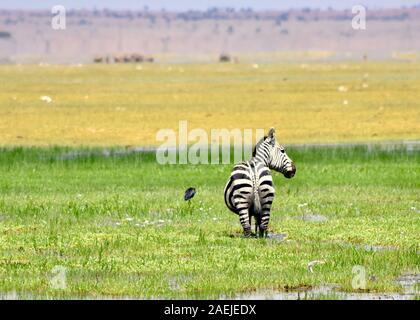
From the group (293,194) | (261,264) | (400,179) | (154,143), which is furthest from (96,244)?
(154,143)

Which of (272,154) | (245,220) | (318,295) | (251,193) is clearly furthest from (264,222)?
(318,295)

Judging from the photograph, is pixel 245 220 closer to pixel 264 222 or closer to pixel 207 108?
pixel 264 222

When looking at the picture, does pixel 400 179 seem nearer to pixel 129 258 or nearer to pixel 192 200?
pixel 192 200

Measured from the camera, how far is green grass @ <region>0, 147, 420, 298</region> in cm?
1542

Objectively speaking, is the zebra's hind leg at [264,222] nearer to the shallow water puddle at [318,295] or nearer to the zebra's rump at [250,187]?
the zebra's rump at [250,187]

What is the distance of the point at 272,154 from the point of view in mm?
19312

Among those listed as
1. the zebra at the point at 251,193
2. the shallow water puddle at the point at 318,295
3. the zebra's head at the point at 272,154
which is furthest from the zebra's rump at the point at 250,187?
the shallow water puddle at the point at 318,295

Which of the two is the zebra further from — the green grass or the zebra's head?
the green grass

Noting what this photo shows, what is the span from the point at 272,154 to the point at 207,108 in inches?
1476

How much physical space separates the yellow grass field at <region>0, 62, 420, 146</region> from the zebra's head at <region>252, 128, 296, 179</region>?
2299cm

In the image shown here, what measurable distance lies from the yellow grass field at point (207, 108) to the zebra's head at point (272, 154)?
75.4ft

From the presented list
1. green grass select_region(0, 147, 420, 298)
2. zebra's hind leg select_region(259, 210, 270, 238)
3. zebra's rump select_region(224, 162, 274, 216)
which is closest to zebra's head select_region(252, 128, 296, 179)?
zebra's rump select_region(224, 162, 274, 216)

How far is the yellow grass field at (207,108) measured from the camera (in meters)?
45.6
